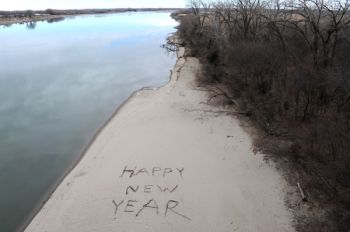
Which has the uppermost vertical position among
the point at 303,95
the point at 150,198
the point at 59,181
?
the point at 303,95

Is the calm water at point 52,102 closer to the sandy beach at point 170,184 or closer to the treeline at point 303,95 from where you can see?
the sandy beach at point 170,184

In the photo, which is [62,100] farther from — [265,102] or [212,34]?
[212,34]

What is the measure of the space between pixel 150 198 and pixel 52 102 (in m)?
13.7

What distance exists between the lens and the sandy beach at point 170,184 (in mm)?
10891

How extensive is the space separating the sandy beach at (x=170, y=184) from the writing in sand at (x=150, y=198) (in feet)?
0.10

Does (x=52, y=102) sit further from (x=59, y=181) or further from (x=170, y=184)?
(x=170, y=184)

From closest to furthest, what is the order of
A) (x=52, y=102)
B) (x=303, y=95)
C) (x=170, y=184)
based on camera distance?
(x=170, y=184)
(x=303, y=95)
(x=52, y=102)

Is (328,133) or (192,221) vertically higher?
(328,133)

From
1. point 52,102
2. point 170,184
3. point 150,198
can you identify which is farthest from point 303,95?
point 52,102

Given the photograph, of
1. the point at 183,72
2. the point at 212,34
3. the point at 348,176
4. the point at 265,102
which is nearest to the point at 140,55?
the point at 212,34

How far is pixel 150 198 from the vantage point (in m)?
12.0

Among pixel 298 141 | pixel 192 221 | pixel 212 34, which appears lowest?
pixel 192 221

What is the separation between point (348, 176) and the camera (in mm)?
11000

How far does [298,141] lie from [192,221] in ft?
20.2
